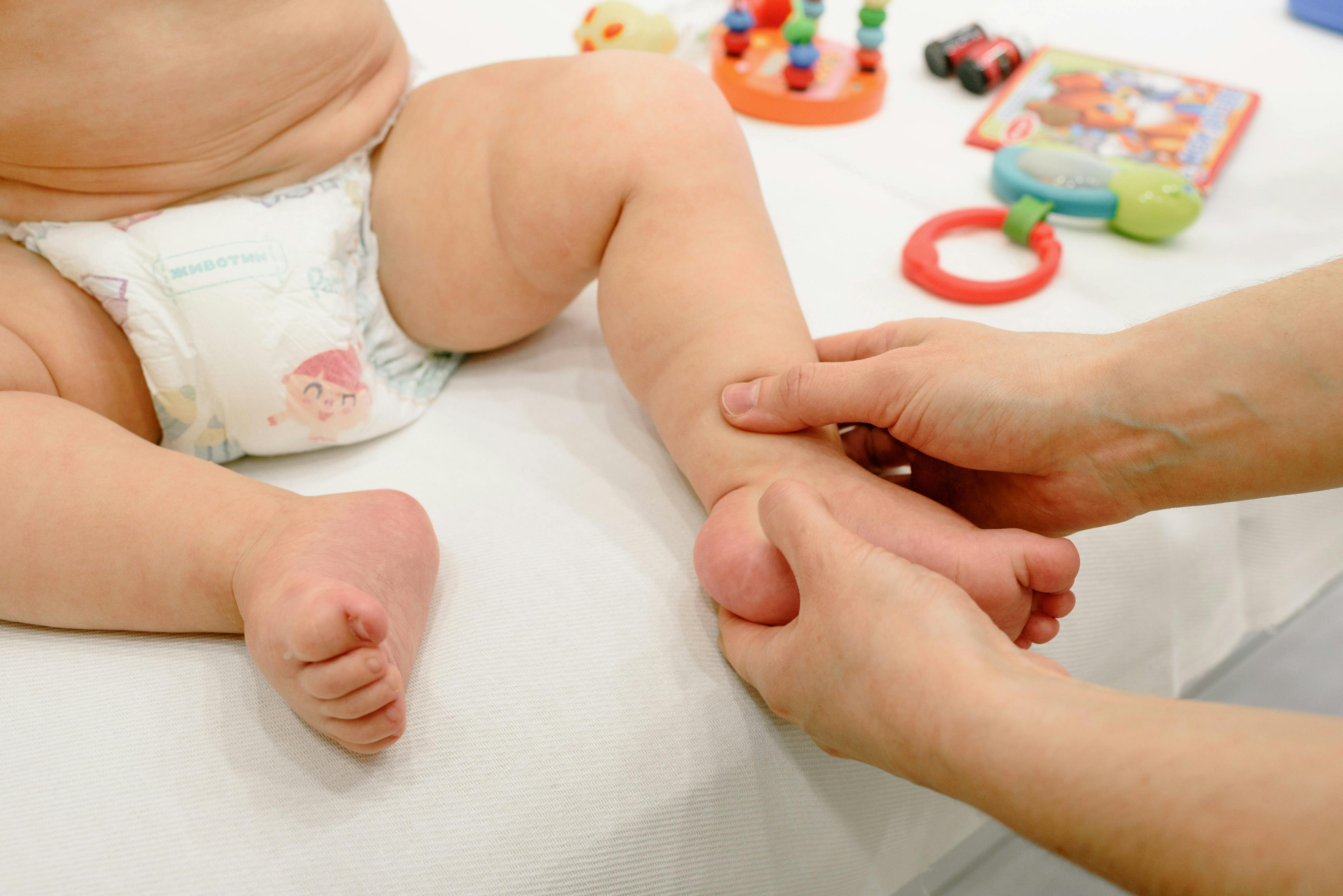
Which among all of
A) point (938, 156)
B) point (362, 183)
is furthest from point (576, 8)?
point (362, 183)

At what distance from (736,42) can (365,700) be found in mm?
1139

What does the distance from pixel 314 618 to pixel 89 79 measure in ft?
1.65

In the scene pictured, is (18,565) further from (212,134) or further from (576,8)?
(576,8)

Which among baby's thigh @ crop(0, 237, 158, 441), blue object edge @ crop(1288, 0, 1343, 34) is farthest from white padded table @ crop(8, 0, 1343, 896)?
blue object edge @ crop(1288, 0, 1343, 34)

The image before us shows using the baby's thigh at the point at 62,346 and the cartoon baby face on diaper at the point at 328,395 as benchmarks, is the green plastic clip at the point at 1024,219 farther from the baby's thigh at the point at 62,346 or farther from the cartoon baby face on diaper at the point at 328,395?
the baby's thigh at the point at 62,346

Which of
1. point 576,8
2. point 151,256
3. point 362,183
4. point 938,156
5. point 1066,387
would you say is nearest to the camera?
point 1066,387

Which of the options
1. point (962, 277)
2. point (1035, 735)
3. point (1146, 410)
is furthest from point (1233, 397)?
point (962, 277)

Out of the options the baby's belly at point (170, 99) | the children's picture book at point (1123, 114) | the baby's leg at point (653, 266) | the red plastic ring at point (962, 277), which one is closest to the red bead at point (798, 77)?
→ the children's picture book at point (1123, 114)

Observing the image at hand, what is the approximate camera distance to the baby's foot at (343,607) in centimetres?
52

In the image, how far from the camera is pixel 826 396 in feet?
2.08

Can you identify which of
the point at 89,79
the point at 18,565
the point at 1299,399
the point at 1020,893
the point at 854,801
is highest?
the point at 89,79

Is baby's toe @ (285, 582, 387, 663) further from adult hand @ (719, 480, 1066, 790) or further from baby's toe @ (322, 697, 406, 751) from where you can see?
adult hand @ (719, 480, 1066, 790)

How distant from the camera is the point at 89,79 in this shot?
707 mm

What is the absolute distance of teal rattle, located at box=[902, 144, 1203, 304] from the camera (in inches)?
Answer: 37.6
